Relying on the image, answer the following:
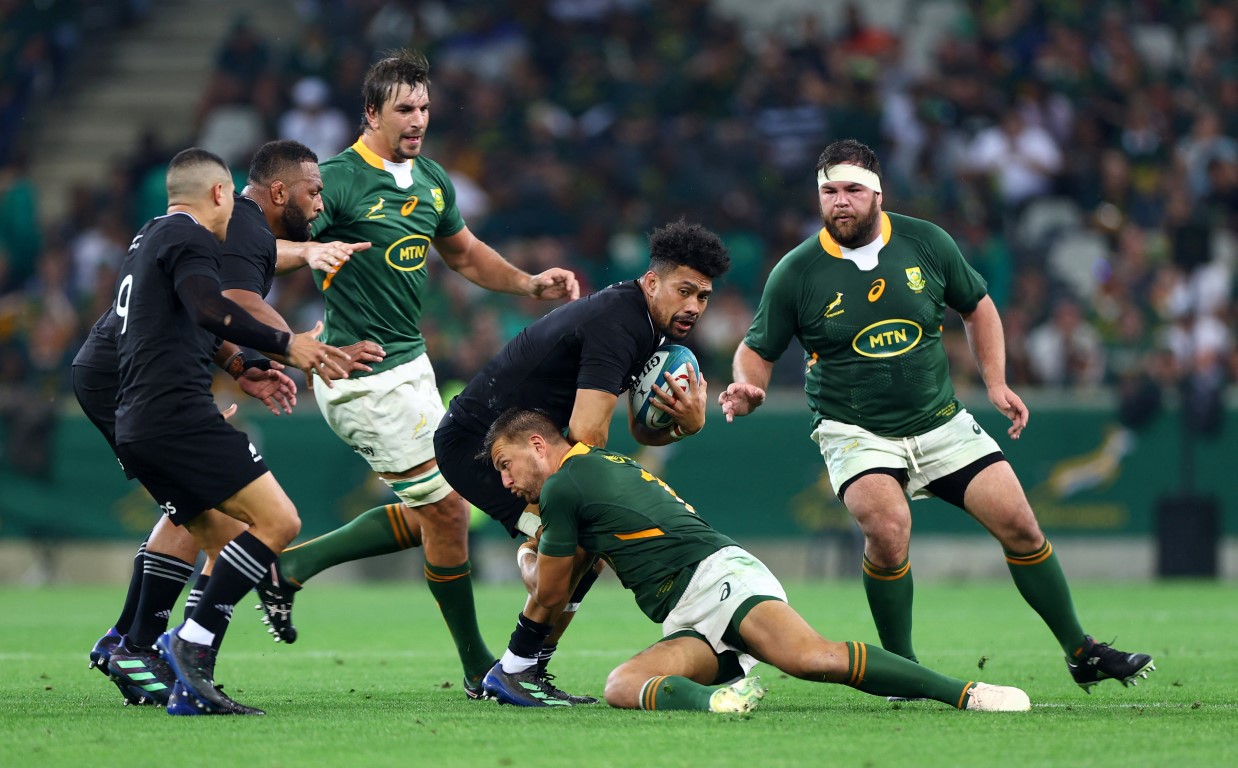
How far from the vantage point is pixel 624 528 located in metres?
6.50

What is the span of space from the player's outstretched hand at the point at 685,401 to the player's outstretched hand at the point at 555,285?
1055mm

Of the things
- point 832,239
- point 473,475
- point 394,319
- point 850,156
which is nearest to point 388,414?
point 394,319

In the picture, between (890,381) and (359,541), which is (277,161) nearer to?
(359,541)

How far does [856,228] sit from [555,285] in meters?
1.40

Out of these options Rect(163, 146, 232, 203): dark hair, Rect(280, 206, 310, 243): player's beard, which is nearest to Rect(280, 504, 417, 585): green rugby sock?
Rect(280, 206, 310, 243): player's beard

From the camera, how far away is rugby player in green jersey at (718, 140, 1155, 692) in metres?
7.00

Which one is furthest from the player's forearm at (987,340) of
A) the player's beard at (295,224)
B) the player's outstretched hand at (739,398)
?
the player's beard at (295,224)

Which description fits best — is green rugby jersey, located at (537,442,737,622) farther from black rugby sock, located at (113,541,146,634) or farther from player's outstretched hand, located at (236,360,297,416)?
black rugby sock, located at (113,541,146,634)

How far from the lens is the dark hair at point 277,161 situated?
23.4 ft

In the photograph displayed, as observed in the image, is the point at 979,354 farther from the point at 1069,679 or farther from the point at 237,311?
the point at 237,311

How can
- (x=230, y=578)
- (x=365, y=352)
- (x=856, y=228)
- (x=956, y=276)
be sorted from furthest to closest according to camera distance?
(x=956, y=276) < (x=856, y=228) < (x=365, y=352) < (x=230, y=578)

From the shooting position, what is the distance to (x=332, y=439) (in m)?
16.0

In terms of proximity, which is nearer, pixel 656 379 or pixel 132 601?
pixel 656 379

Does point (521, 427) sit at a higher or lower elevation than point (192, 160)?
lower
